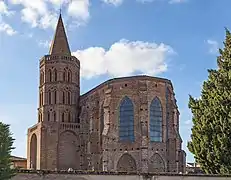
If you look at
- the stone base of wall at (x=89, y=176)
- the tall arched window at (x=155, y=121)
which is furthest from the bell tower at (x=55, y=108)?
the stone base of wall at (x=89, y=176)

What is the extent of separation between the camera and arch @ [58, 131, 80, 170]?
75625 millimetres

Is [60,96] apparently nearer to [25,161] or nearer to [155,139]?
[25,161]

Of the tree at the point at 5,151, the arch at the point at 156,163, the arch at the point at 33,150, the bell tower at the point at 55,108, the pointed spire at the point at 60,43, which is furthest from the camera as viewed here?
the pointed spire at the point at 60,43

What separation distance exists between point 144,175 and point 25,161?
181 ft

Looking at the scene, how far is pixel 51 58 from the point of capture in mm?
80625

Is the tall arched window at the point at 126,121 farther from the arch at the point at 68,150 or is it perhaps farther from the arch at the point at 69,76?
the arch at the point at 69,76

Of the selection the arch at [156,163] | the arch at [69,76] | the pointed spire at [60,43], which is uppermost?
the pointed spire at [60,43]

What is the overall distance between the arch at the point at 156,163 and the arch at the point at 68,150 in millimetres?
13430

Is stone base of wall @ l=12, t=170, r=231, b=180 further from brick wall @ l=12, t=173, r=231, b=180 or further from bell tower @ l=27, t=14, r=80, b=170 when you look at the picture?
bell tower @ l=27, t=14, r=80, b=170

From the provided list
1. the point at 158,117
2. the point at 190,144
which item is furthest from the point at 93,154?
the point at 190,144

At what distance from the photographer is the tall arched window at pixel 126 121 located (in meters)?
67.0

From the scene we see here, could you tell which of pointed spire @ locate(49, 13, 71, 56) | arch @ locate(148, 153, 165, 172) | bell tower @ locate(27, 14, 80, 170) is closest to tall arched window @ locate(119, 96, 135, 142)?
arch @ locate(148, 153, 165, 172)

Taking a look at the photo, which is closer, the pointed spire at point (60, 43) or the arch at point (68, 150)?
the arch at point (68, 150)

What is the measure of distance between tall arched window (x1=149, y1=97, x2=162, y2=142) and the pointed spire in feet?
63.6
